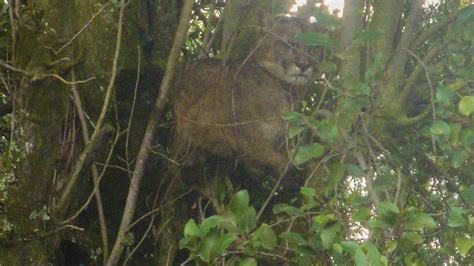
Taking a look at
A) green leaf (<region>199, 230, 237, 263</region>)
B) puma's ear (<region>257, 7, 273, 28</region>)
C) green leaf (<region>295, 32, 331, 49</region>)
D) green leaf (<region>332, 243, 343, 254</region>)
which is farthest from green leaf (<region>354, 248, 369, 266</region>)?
puma's ear (<region>257, 7, 273, 28</region>)

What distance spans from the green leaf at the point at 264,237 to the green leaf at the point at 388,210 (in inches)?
13.5

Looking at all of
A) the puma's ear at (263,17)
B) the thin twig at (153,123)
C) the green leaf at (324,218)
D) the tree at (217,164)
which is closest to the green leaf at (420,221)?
the tree at (217,164)

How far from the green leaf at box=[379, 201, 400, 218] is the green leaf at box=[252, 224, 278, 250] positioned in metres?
0.34

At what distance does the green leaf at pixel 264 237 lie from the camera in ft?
6.61

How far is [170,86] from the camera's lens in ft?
9.50

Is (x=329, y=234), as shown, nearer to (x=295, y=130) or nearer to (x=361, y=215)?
(x=361, y=215)

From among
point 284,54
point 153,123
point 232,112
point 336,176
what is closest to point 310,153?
point 336,176

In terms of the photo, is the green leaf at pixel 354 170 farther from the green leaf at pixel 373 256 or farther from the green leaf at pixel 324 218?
the green leaf at pixel 373 256

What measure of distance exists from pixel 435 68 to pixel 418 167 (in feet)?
1.44

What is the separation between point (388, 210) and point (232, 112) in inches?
44.8

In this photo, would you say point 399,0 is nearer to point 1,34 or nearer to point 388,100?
point 388,100

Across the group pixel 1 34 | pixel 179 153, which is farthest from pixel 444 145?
pixel 1 34

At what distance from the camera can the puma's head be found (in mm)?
3154

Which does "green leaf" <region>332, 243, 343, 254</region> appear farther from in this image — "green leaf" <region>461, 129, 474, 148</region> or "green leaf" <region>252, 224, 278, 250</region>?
"green leaf" <region>461, 129, 474, 148</region>
